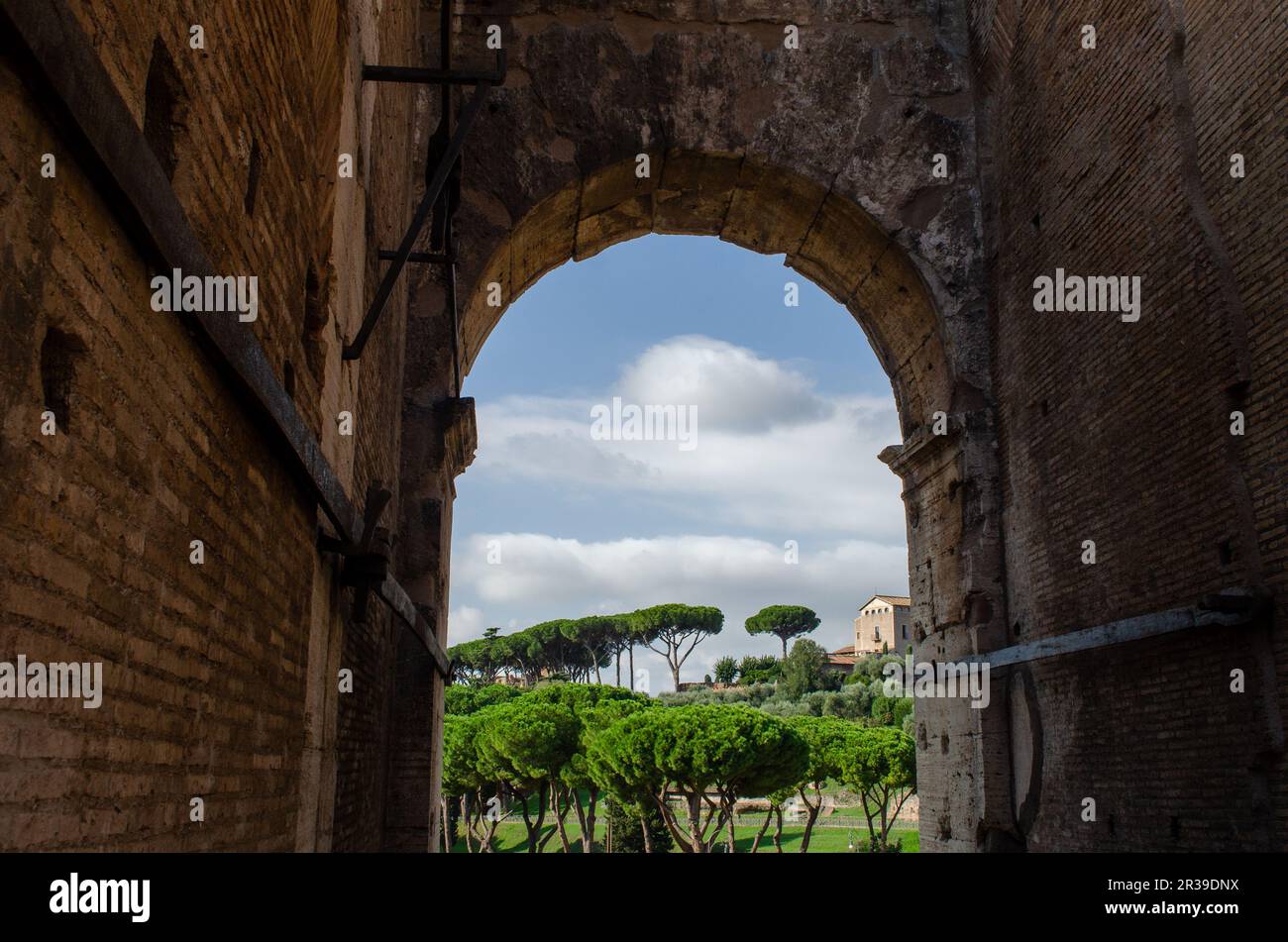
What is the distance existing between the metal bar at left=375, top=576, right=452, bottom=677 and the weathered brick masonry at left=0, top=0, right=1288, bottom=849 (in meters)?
0.23

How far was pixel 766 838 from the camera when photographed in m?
33.1

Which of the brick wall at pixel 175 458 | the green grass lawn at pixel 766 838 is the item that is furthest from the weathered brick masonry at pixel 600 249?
the green grass lawn at pixel 766 838

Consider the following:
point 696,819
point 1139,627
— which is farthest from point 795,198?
point 696,819

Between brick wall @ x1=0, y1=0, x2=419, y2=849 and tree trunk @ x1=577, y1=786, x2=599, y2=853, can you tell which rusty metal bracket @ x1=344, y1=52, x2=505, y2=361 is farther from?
tree trunk @ x1=577, y1=786, x2=599, y2=853

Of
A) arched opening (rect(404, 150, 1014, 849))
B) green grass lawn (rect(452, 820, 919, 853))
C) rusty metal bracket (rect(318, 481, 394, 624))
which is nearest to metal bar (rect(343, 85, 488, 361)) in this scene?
rusty metal bracket (rect(318, 481, 394, 624))

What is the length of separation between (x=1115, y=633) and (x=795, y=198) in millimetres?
4514

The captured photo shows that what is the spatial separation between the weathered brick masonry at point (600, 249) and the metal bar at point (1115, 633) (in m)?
0.13

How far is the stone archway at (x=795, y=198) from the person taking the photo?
8.65m

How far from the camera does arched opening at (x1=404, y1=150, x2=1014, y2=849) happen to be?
333 inches

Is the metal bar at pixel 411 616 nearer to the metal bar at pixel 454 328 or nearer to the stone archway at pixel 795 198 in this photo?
the stone archway at pixel 795 198

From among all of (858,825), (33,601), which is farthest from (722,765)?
(33,601)

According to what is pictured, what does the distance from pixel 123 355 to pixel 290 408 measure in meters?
1.33

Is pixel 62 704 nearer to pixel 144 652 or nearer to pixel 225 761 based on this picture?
pixel 144 652
